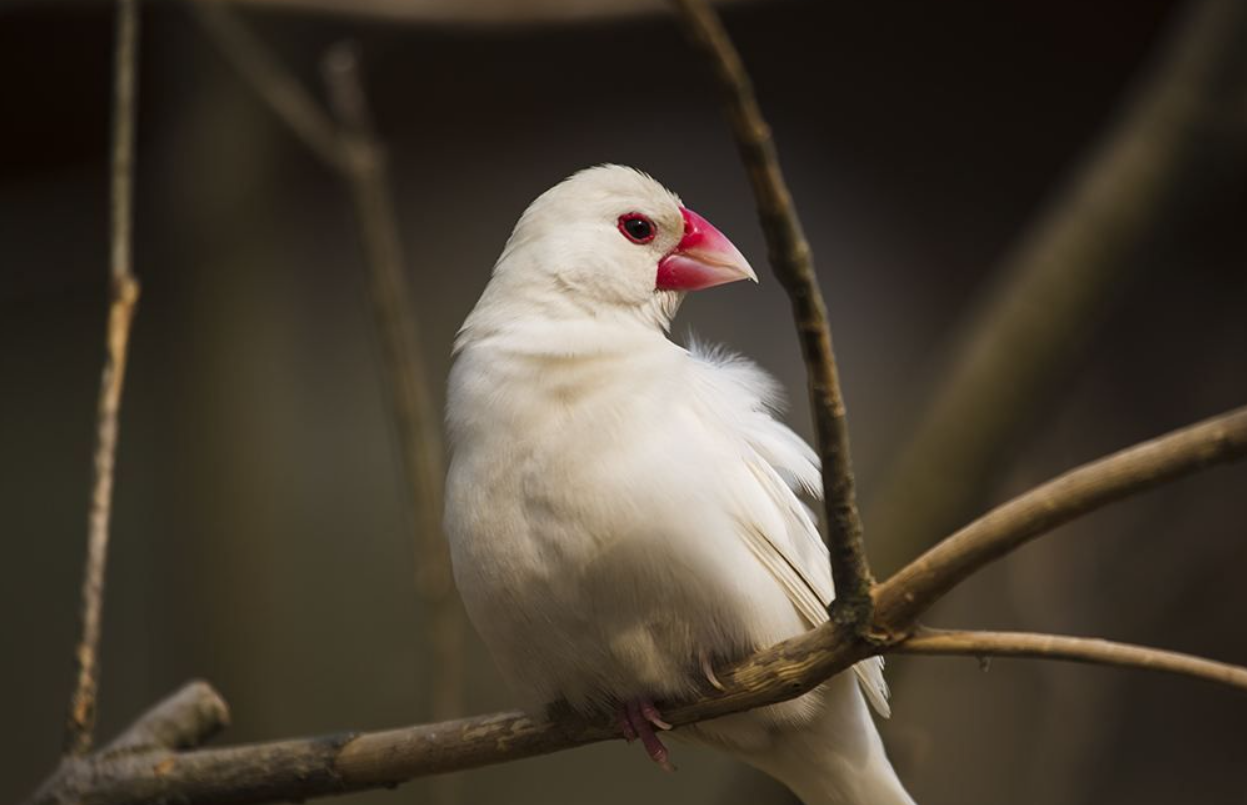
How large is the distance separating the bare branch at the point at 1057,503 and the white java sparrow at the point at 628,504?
404 millimetres

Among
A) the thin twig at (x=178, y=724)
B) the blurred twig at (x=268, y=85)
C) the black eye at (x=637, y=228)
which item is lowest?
the thin twig at (x=178, y=724)

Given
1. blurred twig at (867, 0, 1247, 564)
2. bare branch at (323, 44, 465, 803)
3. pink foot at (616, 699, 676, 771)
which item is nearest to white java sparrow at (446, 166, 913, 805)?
pink foot at (616, 699, 676, 771)

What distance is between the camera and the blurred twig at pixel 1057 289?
316 cm

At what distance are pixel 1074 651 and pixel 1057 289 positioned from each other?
207 centimetres

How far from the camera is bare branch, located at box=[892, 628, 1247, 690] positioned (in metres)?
1.21

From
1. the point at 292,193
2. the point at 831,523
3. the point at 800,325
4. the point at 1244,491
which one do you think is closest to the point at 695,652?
the point at 831,523

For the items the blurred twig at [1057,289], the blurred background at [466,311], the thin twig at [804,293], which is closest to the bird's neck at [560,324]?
the thin twig at [804,293]

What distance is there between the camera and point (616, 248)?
1.99 meters

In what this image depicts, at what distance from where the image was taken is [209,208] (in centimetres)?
453

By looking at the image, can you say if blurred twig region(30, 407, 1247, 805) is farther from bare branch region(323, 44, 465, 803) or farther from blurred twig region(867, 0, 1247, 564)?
blurred twig region(867, 0, 1247, 564)

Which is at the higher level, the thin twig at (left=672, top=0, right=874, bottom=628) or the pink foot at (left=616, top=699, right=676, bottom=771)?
the thin twig at (left=672, top=0, right=874, bottom=628)

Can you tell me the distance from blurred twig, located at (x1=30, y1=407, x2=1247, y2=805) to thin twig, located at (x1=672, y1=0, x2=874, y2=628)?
46mm

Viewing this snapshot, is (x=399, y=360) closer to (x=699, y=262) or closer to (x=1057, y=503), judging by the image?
(x=699, y=262)

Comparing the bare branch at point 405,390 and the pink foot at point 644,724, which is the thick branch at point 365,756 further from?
the bare branch at point 405,390
